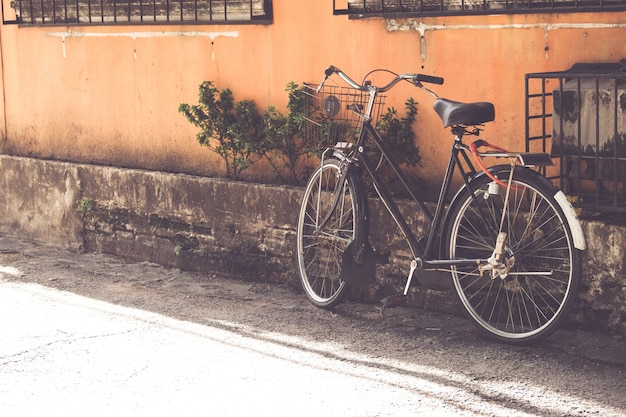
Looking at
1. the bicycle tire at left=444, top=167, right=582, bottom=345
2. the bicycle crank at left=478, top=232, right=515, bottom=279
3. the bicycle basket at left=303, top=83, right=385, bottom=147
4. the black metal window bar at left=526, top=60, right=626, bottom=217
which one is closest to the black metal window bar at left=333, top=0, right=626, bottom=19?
the black metal window bar at left=526, top=60, right=626, bottom=217

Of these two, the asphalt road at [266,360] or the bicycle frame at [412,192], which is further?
the bicycle frame at [412,192]

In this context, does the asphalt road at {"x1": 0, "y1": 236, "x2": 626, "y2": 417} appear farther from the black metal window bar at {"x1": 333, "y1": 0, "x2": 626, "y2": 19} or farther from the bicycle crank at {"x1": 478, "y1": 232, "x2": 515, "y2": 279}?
the black metal window bar at {"x1": 333, "y1": 0, "x2": 626, "y2": 19}

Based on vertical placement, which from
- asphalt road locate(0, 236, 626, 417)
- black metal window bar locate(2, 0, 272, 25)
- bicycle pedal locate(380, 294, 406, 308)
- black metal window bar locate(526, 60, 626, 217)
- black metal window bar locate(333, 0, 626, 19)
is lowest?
asphalt road locate(0, 236, 626, 417)

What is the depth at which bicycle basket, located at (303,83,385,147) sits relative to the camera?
7.12 meters

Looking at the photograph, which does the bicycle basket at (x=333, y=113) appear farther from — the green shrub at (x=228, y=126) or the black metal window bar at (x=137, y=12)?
the black metal window bar at (x=137, y=12)

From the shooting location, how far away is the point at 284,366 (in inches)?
224

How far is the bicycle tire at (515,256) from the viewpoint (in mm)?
5852

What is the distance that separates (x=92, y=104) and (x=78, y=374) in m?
4.10

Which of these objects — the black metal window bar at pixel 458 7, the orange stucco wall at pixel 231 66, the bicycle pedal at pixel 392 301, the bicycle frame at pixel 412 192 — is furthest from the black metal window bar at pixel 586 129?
the bicycle pedal at pixel 392 301

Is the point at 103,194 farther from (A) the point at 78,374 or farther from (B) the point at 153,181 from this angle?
(A) the point at 78,374

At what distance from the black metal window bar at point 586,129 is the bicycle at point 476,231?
0.25m

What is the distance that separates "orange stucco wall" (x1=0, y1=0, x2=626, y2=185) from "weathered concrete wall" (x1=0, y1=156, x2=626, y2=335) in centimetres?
33

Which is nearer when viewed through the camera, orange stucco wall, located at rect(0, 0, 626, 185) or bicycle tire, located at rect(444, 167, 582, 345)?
bicycle tire, located at rect(444, 167, 582, 345)

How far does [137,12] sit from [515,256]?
13.8 ft
